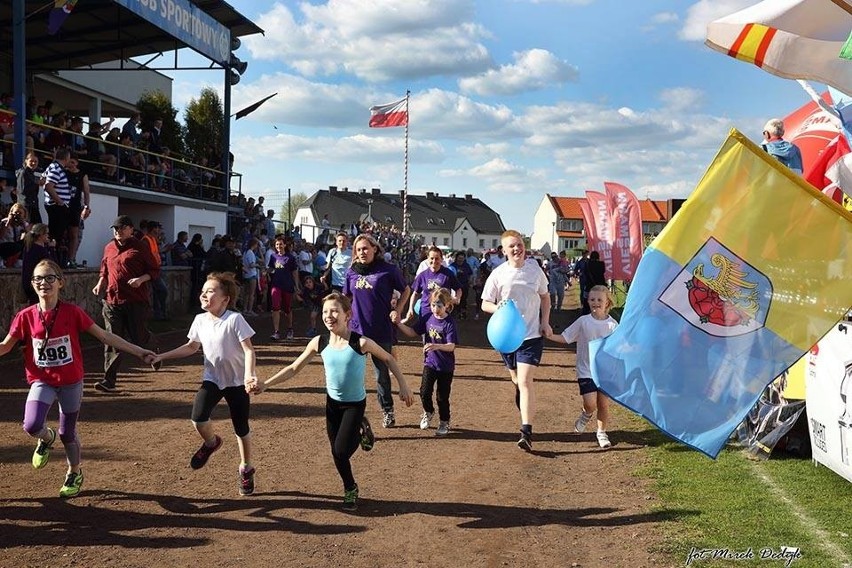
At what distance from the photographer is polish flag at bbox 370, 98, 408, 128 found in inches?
1555

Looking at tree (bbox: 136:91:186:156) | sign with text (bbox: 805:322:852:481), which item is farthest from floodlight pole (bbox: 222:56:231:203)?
sign with text (bbox: 805:322:852:481)

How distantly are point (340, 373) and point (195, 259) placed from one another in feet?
55.2

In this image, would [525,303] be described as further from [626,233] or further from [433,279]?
[626,233]

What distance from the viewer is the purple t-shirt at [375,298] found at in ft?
28.3

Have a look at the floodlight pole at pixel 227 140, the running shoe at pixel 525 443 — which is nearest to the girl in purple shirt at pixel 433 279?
the running shoe at pixel 525 443

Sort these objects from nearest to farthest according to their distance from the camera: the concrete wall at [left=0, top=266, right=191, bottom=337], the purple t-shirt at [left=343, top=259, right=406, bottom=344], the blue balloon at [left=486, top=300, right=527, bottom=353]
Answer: the blue balloon at [left=486, top=300, right=527, bottom=353] < the purple t-shirt at [left=343, top=259, right=406, bottom=344] < the concrete wall at [left=0, top=266, right=191, bottom=337]

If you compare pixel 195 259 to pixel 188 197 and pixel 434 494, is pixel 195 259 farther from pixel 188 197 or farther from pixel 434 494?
pixel 434 494

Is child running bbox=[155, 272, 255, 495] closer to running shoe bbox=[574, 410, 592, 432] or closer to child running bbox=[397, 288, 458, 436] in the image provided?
child running bbox=[397, 288, 458, 436]

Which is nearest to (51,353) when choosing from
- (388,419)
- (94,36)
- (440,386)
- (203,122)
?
(388,419)

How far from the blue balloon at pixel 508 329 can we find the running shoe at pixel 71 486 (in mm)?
3948

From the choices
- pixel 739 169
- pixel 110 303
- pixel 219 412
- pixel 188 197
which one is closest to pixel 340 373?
pixel 739 169

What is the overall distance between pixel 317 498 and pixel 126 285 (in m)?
5.12

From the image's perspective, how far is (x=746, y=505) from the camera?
618 centimetres

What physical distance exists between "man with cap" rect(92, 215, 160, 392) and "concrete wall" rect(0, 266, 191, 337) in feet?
12.4
